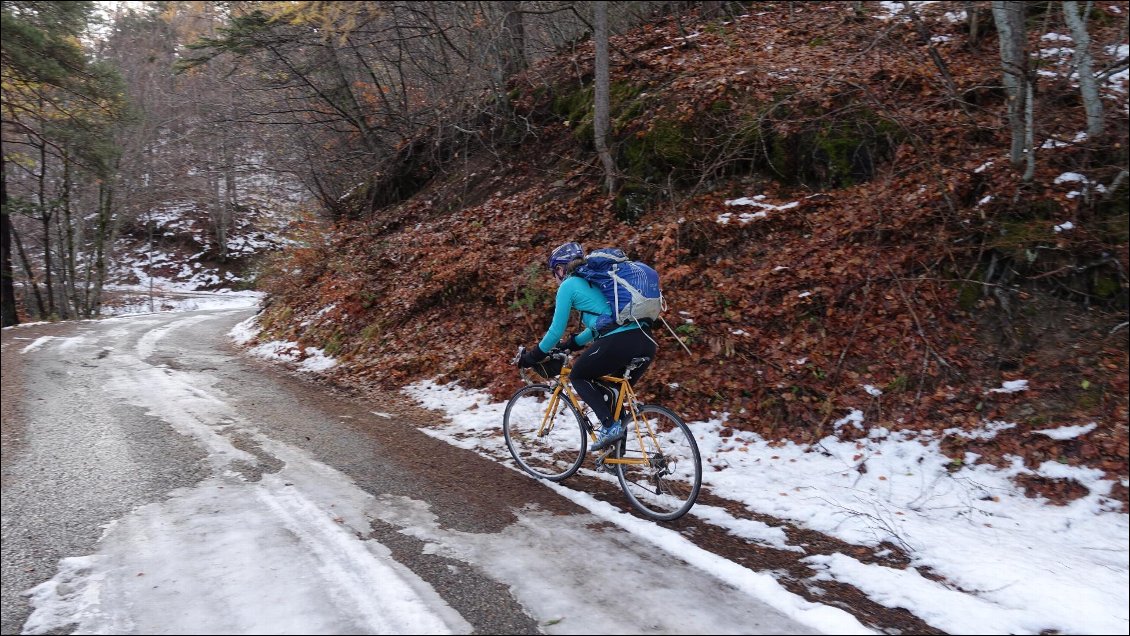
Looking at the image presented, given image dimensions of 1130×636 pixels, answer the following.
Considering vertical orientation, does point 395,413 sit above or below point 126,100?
below

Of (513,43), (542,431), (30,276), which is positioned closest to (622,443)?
(542,431)

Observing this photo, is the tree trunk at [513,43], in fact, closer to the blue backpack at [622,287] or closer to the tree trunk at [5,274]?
the blue backpack at [622,287]

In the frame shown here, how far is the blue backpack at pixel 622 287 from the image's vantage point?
15.7 feet

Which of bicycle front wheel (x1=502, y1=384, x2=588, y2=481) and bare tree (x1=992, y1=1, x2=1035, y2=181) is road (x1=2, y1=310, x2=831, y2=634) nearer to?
bicycle front wheel (x1=502, y1=384, x2=588, y2=481)

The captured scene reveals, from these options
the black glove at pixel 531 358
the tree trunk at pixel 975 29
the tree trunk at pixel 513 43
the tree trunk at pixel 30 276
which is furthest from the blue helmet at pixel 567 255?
the tree trunk at pixel 30 276

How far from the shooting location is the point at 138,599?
3090 mm

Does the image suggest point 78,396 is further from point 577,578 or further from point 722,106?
point 722,106

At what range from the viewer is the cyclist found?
492 cm

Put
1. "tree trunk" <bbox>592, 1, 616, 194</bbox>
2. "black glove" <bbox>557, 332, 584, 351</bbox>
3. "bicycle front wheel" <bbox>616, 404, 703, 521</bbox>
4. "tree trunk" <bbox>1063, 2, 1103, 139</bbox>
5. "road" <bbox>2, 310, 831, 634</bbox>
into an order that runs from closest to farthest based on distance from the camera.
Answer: "road" <bbox>2, 310, 831, 634</bbox>, "bicycle front wheel" <bbox>616, 404, 703, 521</bbox>, "black glove" <bbox>557, 332, 584, 351</bbox>, "tree trunk" <bbox>1063, 2, 1103, 139</bbox>, "tree trunk" <bbox>592, 1, 616, 194</bbox>

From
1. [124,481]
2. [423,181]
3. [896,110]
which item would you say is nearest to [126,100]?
[423,181]

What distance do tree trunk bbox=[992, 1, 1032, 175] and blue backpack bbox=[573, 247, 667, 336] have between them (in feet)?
19.0

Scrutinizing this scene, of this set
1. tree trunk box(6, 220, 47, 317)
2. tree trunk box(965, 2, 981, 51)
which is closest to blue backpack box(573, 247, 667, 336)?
tree trunk box(965, 2, 981, 51)

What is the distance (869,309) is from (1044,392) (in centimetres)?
192

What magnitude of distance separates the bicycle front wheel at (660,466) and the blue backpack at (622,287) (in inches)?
32.2
